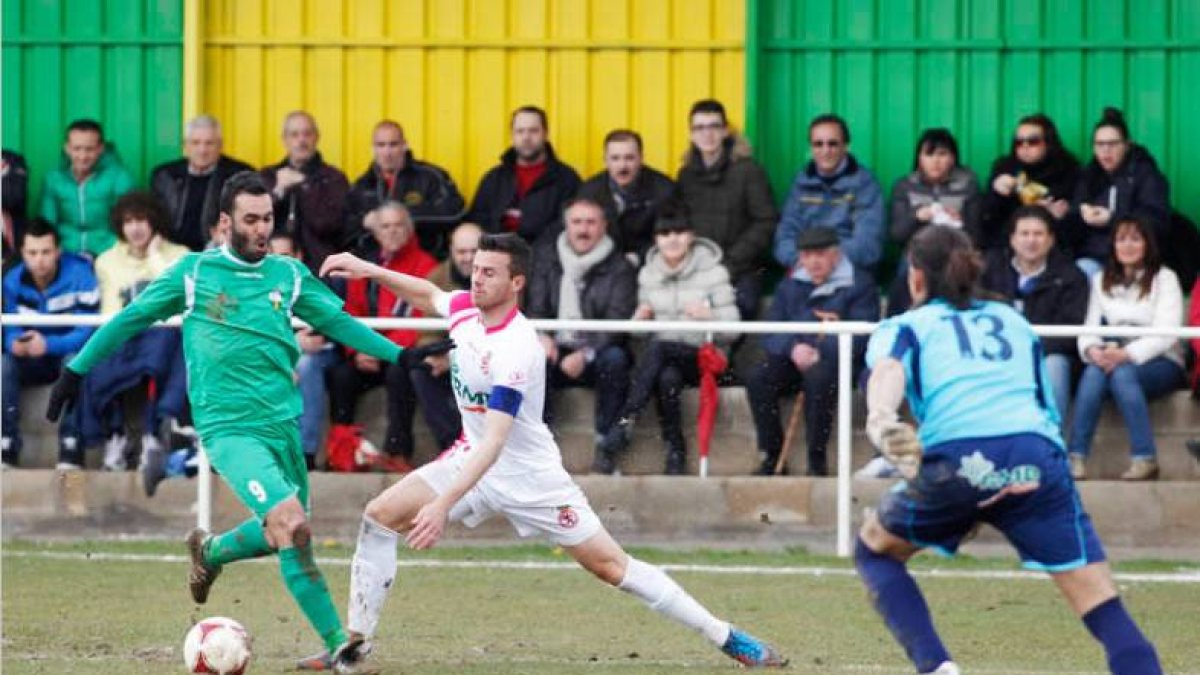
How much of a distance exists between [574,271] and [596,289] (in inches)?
6.2

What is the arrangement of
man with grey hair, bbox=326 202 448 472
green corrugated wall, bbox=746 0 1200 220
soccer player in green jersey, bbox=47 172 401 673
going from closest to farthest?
soccer player in green jersey, bbox=47 172 401 673, man with grey hair, bbox=326 202 448 472, green corrugated wall, bbox=746 0 1200 220

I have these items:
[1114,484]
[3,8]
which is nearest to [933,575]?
[1114,484]

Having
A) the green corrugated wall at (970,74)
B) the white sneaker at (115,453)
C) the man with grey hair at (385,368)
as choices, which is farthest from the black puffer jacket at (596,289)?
the white sneaker at (115,453)

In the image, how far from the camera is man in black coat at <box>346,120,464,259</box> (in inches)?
595

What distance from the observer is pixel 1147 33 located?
15.7 m

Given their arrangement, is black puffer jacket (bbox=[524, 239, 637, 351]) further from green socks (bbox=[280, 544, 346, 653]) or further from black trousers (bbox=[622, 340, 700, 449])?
green socks (bbox=[280, 544, 346, 653])

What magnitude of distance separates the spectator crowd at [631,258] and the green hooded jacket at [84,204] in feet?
0.04

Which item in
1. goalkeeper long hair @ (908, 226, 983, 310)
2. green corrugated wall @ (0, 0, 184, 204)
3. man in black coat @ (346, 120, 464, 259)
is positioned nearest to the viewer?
goalkeeper long hair @ (908, 226, 983, 310)

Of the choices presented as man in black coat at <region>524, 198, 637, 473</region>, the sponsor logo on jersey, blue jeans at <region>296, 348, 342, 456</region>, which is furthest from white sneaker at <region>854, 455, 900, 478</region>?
the sponsor logo on jersey

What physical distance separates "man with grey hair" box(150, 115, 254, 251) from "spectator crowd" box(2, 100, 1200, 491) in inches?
0.5

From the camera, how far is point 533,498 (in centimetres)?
970

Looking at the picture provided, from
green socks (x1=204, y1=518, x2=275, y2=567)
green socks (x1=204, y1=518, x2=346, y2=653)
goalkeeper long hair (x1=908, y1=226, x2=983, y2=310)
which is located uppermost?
goalkeeper long hair (x1=908, y1=226, x2=983, y2=310)

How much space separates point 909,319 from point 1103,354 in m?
5.56

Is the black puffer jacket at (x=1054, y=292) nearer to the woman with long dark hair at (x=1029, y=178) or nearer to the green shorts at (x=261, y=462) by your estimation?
the woman with long dark hair at (x=1029, y=178)
